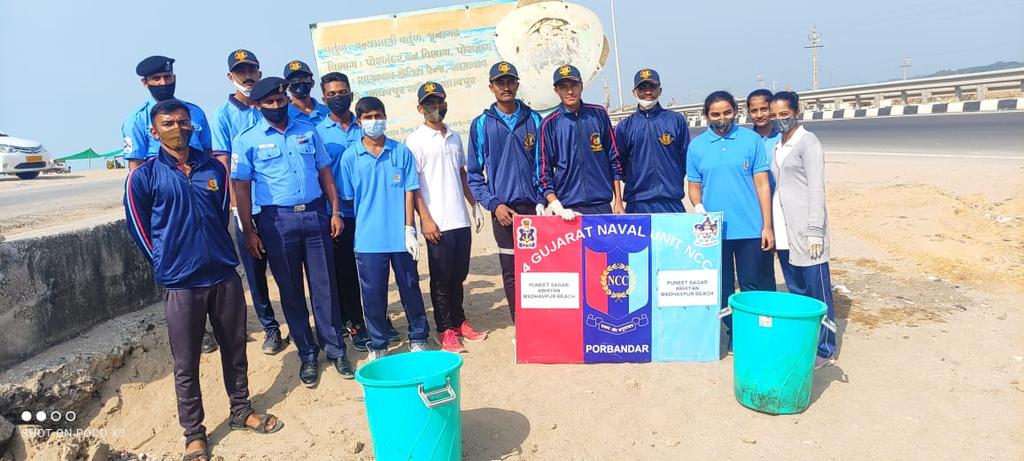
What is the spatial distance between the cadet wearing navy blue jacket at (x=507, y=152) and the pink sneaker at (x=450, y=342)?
0.80 m

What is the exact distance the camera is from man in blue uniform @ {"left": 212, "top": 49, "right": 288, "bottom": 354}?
4.63 m

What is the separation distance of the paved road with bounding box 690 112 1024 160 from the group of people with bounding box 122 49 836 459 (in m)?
9.30

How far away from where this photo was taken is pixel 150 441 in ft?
12.5

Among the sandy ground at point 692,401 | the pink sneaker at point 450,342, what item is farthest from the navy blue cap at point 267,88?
the pink sneaker at point 450,342

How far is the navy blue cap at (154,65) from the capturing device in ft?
13.9

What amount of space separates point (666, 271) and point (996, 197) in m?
6.68

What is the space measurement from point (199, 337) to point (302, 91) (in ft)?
7.34

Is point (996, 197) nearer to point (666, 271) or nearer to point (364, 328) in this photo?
point (666, 271)

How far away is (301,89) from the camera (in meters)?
5.02

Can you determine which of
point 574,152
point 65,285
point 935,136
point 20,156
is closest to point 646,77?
point 574,152

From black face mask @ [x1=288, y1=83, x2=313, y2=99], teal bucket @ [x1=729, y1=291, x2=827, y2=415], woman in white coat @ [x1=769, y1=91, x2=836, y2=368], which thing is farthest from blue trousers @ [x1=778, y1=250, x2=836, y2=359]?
black face mask @ [x1=288, y1=83, x2=313, y2=99]

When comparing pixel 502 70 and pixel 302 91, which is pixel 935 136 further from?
pixel 302 91

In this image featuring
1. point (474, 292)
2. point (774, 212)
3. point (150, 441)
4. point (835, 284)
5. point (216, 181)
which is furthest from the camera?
point (474, 292)

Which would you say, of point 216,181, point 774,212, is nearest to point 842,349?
point 774,212
